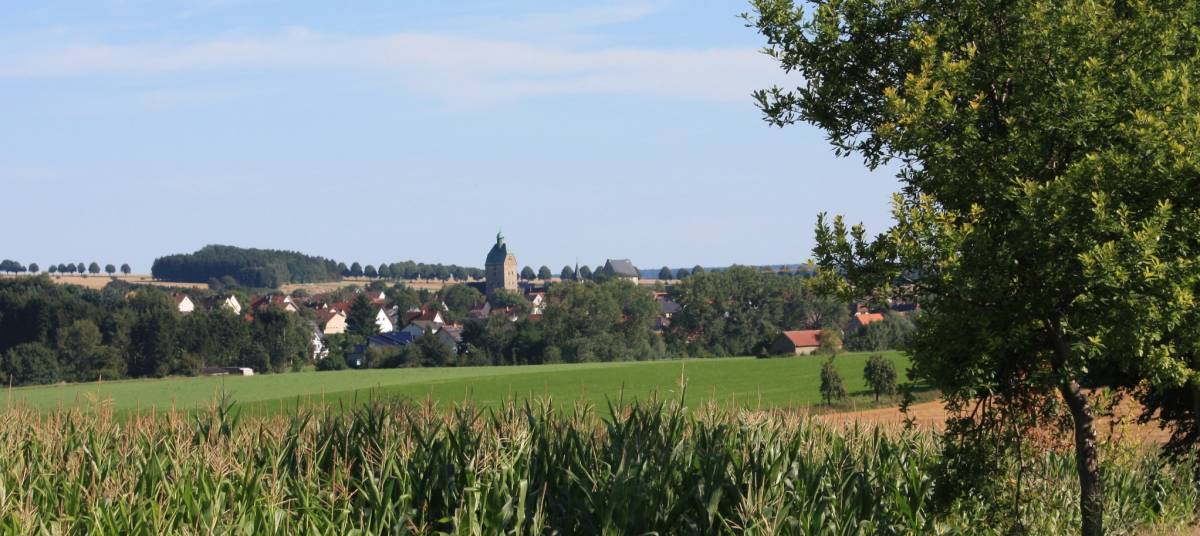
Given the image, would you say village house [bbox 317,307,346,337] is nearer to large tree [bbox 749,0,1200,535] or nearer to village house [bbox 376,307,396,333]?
village house [bbox 376,307,396,333]

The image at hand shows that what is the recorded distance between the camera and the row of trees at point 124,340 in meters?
94.2

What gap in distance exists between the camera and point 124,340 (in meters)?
97.0

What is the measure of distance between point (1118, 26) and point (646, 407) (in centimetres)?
652


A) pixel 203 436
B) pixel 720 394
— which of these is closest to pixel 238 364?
pixel 720 394

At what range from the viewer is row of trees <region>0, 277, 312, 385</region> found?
309 feet

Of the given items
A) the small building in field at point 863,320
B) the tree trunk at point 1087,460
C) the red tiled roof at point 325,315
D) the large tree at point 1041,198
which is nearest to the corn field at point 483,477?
the tree trunk at point 1087,460

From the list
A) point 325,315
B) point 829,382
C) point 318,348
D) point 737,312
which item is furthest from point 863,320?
point 325,315

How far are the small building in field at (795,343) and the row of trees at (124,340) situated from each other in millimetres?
42478

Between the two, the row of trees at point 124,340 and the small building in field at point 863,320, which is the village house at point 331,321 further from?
the small building in field at point 863,320

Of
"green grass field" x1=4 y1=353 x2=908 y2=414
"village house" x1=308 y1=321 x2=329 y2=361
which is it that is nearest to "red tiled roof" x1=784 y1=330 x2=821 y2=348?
"green grass field" x1=4 y1=353 x2=908 y2=414

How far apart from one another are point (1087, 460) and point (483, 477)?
250 inches

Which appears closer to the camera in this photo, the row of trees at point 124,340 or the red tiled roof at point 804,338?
the row of trees at point 124,340

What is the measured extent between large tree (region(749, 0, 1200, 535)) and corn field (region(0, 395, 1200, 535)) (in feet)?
5.85

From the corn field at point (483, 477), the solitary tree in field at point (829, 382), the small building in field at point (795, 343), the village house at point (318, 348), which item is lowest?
the village house at point (318, 348)
